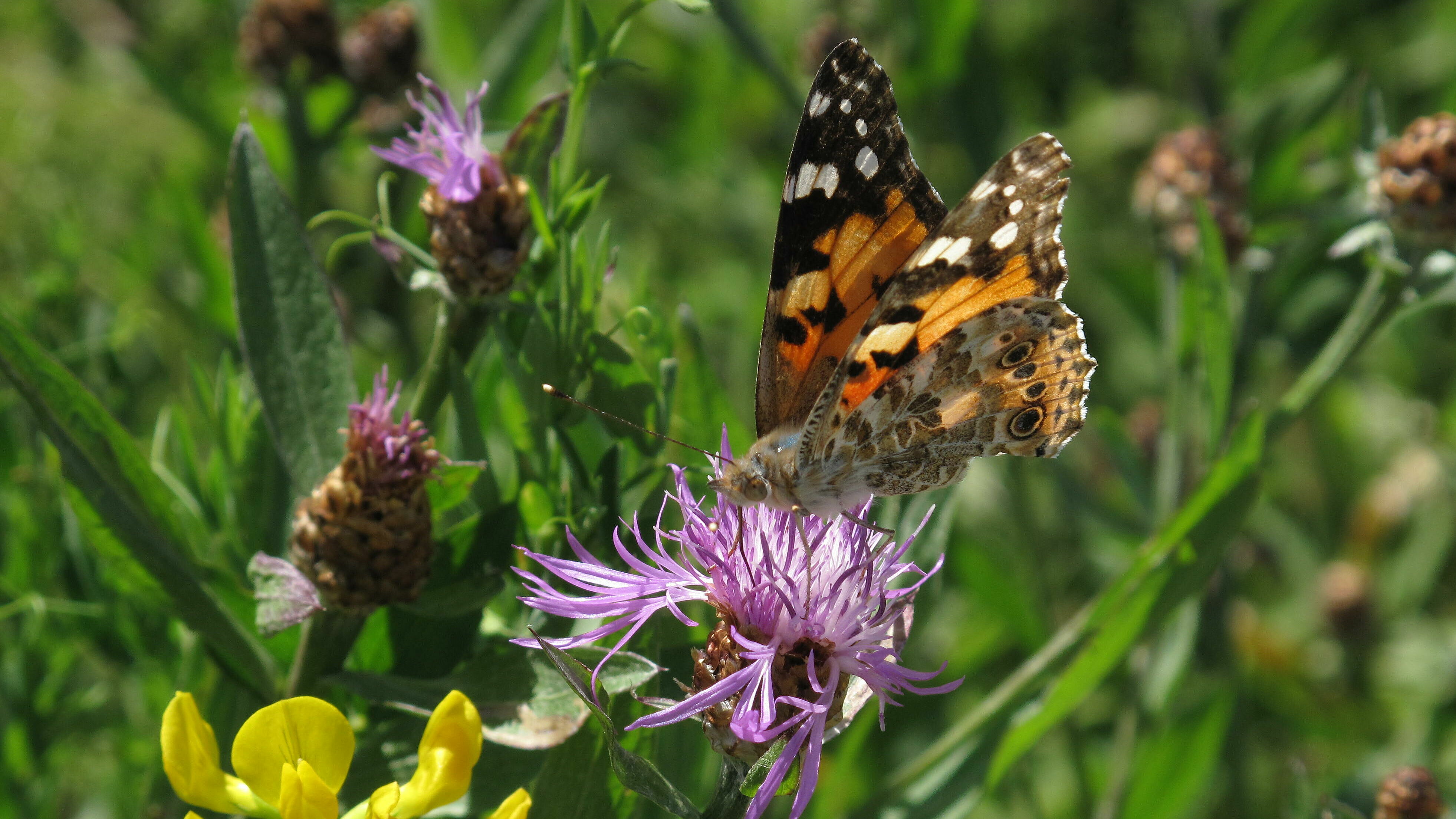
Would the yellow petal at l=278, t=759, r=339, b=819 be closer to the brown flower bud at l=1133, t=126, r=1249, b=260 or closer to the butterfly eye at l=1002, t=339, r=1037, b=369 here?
the butterfly eye at l=1002, t=339, r=1037, b=369

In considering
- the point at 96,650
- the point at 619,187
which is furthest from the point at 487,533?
the point at 619,187

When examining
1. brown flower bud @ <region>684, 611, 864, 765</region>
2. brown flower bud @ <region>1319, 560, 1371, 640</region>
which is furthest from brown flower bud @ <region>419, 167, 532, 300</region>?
brown flower bud @ <region>1319, 560, 1371, 640</region>


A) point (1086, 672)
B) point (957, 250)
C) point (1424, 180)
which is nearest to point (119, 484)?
point (957, 250)

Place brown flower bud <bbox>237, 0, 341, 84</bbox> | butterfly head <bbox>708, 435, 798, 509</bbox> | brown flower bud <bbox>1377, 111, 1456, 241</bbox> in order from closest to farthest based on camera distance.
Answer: butterfly head <bbox>708, 435, 798, 509</bbox>, brown flower bud <bbox>1377, 111, 1456, 241</bbox>, brown flower bud <bbox>237, 0, 341, 84</bbox>

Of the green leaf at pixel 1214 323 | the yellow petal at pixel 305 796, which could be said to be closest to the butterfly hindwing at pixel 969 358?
the green leaf at pixel 1214 323

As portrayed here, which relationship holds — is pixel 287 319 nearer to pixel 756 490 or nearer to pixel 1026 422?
pixel 756 490
